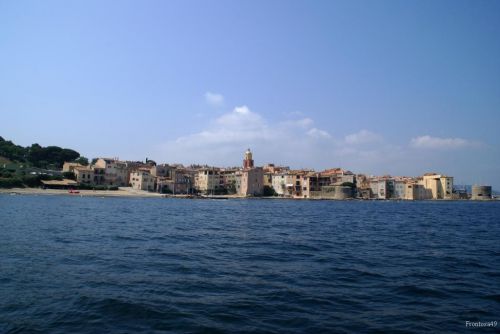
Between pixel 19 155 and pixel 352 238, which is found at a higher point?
pixel 19 155

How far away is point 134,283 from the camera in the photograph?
10695 mm

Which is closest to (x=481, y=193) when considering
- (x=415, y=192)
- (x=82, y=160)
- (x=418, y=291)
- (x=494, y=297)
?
(x=415, y=192)

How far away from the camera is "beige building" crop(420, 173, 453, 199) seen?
114188mm

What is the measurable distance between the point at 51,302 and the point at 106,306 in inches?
50.2

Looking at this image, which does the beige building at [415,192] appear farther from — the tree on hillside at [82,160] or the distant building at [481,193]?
the tree on hillside at [82,160]

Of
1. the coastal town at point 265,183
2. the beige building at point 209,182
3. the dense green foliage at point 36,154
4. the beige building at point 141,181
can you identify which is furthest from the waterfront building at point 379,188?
→ the dense green foliage at point 36,154

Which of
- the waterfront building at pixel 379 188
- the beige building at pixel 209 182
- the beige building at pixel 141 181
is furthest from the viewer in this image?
the waterfront building at pixel 379 188

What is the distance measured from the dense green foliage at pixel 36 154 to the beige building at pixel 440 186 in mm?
99772

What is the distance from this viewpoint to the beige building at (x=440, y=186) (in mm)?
114188

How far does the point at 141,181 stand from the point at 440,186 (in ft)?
269

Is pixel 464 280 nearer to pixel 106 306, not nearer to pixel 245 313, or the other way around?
pixel 245 313

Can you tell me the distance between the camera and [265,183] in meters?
114

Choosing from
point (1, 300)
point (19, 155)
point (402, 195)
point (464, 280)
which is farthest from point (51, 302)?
point (402, 195)

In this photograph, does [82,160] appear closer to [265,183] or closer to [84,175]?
[84,175]
